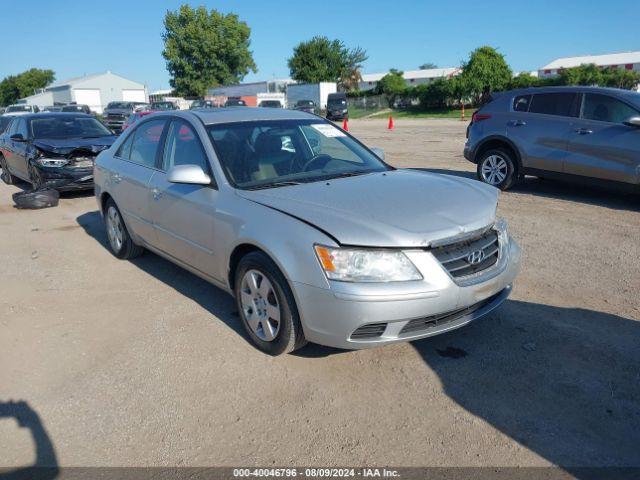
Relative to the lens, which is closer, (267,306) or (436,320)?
(436,320)

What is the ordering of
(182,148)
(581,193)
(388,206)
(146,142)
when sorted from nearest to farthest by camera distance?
1. (388,206)
2. (182,148)
3. (146,142)
4. (581,193)

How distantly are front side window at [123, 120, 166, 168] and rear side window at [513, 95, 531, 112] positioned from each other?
630 cm

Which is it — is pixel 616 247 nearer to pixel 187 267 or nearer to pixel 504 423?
pixel 504 423

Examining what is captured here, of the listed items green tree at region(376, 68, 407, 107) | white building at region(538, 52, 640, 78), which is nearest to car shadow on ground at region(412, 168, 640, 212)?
green tree at region(376, 68, 407, 107)

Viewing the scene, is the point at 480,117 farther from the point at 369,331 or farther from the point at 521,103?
the point at 369,331

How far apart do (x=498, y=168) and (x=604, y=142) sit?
5.92 ft

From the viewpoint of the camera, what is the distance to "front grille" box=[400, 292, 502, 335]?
10.7ft

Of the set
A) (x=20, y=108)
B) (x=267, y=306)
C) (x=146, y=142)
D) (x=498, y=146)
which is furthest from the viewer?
(x=20, y=108)

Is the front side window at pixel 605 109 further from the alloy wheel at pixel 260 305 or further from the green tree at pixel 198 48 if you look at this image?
the green tree at pixel 198 48

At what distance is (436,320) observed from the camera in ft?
11.0

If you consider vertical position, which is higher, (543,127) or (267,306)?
(543,127)

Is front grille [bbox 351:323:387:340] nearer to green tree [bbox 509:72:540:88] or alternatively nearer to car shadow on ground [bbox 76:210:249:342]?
car shadow on ground [bbox 76:210:249:342]

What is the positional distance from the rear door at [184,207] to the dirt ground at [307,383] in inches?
20.7

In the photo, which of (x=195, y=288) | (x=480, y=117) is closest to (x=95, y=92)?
(x=480, y=117)
